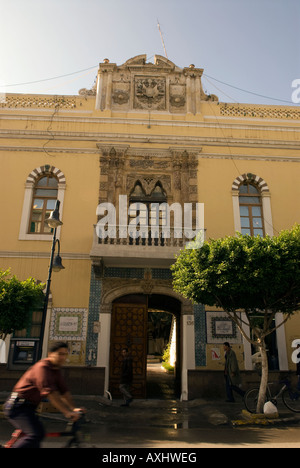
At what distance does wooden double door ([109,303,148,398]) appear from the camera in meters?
11.6

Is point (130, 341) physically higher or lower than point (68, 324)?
lower

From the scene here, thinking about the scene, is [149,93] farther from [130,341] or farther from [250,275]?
[130,341]

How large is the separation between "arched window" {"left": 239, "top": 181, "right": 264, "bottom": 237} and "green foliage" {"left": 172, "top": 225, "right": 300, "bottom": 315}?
162 inches

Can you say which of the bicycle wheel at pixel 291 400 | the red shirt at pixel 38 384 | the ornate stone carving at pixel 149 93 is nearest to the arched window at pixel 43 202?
the ornate stone carving at pixel 149 93

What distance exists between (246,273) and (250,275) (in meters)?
0.13

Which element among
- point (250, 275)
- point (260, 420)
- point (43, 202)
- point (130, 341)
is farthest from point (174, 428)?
point (43, 202)

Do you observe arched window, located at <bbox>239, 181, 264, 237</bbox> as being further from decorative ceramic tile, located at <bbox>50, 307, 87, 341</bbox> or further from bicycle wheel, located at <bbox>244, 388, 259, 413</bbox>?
decorative ceramic tile, located at <bbox>50, 307, 87, 341</bbox>

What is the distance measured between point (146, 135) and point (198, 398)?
31.4ft

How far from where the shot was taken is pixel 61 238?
12508 millimetres

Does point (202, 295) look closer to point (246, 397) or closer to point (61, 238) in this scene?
point (246, 397)

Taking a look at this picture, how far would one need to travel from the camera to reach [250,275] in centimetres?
841

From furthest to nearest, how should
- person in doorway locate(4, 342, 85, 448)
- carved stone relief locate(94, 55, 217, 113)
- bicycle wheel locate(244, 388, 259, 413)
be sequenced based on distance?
carved stone relief locate(94, 55, 217, 113) < bicycle wheel locate(244, 388, 259, 413) < person in doorway locate(4, 342, 85, 448)

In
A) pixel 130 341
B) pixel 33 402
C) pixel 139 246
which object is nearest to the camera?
pixel 33 402

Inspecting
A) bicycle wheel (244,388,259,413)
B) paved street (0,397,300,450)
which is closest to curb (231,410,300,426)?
paved street (0,397,300,450)
